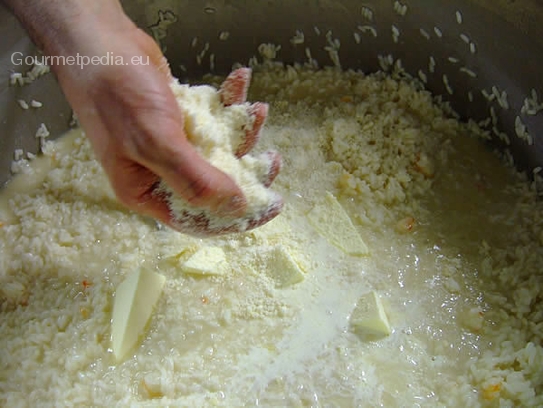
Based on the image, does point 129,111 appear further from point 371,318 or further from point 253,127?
point 371,318

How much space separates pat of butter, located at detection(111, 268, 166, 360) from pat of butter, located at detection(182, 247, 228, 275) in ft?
0.33

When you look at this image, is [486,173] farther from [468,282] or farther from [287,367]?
[287,367]

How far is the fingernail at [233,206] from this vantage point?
1312 mm

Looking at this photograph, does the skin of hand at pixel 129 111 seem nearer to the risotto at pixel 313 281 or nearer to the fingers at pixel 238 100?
the fingers at pixel 238 100

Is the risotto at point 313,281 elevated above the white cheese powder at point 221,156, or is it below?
below

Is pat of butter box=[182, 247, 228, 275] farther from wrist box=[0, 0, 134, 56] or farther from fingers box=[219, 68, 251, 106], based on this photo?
wrist box=[0, 0, 134, 56]

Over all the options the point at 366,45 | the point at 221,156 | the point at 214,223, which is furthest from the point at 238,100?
the point at 366,45

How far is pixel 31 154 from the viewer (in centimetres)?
221

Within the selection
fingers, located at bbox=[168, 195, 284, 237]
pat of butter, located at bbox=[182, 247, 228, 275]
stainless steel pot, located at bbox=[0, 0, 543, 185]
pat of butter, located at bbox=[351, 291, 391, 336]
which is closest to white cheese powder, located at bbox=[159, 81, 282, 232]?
fingers, located at bbox=[168, 195, 284, 237]

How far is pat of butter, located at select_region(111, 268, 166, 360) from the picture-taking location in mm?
1649

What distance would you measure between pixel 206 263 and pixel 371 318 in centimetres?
53

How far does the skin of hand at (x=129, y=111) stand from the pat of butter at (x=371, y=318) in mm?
449

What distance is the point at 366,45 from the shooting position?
2.30 metres

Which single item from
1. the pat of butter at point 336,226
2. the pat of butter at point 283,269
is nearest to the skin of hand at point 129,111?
the pat of butter at point 283,269
